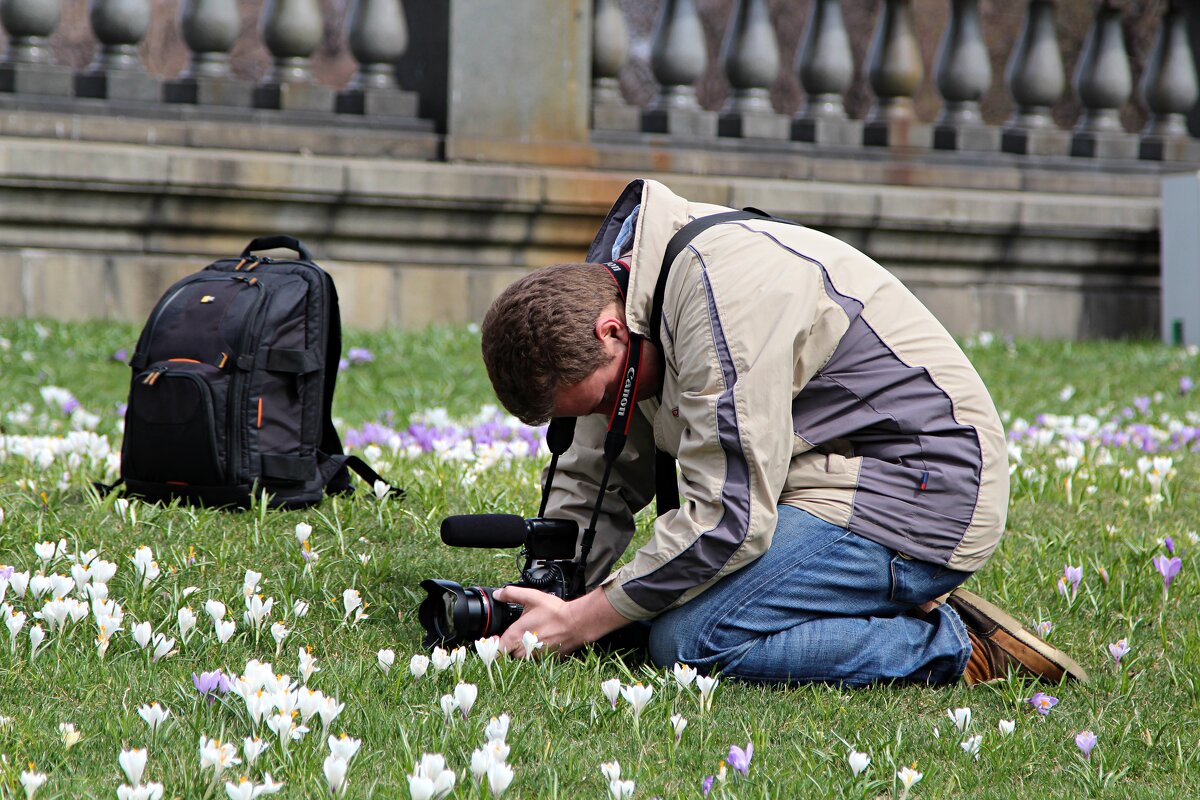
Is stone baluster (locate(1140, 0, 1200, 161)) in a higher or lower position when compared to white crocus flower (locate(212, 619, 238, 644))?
higher

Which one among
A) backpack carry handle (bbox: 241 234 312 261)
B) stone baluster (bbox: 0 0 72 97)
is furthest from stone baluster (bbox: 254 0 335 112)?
backpack carry handle (bbox: 241 234 312 261)

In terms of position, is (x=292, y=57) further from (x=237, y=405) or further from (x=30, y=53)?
(x=237, y=405)

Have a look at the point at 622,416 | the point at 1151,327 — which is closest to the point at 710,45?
the point at 1151,327

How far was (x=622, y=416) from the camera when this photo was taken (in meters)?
3.14

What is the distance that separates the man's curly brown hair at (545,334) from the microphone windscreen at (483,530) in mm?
296

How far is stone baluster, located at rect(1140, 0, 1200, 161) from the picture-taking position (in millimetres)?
10492

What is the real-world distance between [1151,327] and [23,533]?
8.76m

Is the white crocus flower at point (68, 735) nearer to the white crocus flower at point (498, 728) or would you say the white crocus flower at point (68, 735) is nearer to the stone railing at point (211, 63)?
the white crocus flower at point (498, 728)

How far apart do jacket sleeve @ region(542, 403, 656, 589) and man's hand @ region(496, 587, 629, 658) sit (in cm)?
46

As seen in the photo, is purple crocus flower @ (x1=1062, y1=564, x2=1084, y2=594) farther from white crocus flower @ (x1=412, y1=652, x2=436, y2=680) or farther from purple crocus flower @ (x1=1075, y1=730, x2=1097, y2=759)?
white crocus flower @ (x1=412, y1=652, x2=436, y2=680)

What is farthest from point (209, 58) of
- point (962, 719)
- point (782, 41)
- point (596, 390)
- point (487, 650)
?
point (782, 41)

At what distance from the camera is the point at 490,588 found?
332 centimetres

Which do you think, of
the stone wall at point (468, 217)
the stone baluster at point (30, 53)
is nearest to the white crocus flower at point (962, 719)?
the stone wall at point (468, 217)

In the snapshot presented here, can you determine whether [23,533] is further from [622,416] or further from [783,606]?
[783,606]
